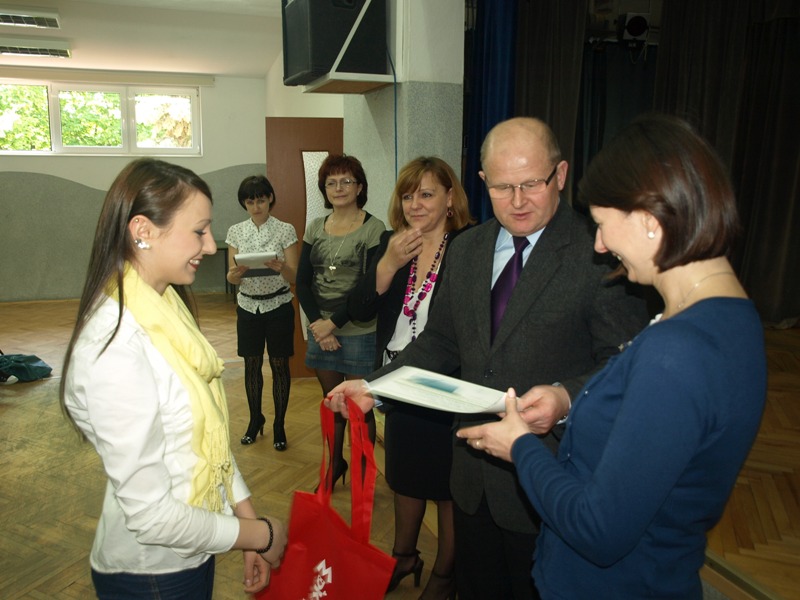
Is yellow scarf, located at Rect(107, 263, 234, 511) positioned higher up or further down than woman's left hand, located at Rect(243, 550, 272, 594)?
higher up

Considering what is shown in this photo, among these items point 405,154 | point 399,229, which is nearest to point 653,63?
point 405,154

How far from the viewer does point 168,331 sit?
1.22 metres

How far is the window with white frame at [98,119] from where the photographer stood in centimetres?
877

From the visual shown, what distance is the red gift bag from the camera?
1.50 meters

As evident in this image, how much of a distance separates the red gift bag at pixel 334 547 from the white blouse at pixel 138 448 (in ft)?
1.14

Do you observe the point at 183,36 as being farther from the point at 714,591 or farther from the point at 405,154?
the point at 714,591

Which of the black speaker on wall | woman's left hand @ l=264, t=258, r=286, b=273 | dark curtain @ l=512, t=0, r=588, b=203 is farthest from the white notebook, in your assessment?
dark curtain @ l=512, t=0, r=588, b=203

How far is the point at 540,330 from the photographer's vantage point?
1.53 m

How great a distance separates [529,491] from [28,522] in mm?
2924

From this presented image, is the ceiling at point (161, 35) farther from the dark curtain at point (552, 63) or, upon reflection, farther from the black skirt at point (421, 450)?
the black skirt at point (421, 450)

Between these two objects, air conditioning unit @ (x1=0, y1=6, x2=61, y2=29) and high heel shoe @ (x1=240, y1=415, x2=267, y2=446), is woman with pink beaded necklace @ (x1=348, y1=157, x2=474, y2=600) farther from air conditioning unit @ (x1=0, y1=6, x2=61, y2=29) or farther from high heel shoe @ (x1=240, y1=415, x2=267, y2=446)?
air conditioning unit @ (x1=0, y1=6, x2=61, y2=29)

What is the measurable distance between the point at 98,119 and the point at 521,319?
920 cm

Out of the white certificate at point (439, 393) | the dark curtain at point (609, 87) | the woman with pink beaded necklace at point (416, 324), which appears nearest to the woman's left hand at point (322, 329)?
the woman with pink beaded necklace at point (416, 324)

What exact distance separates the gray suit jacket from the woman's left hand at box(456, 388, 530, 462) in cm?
32
